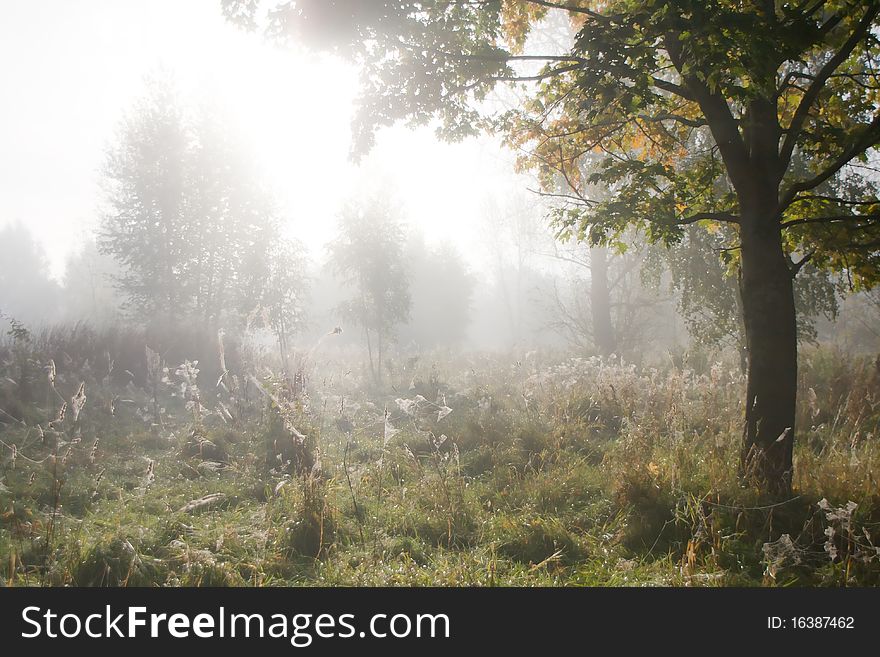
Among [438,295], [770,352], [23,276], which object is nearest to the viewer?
[770,352]

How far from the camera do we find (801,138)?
458 centimetres

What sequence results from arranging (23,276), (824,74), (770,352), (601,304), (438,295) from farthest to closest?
1. (23,276)
2. (438,295)
3. (601,304)
4. (770,352)
5. (824,74)

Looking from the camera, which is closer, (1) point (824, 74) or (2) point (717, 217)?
(1) point (824, 74)

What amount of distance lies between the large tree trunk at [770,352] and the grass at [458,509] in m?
0.29

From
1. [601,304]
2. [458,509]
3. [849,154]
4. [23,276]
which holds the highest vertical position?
[23,276]

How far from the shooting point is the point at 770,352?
13.0 feet

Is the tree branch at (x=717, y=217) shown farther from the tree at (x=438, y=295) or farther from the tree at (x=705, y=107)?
the tree at (x=438, y=295)

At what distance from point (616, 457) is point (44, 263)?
85684 mm

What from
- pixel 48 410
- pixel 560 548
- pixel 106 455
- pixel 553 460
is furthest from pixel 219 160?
pixel 560 548

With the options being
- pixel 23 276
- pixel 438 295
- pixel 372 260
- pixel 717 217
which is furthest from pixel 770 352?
pixel 23 276

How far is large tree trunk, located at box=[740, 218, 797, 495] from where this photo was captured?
3912 millimetres

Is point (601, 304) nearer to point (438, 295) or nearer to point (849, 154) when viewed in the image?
point (849, 154)

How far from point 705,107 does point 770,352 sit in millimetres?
2195

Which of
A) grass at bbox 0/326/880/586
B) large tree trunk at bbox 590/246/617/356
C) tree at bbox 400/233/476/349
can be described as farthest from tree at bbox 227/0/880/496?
tree at bbox 400/233/476/349
